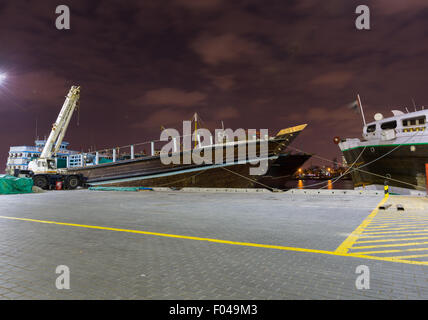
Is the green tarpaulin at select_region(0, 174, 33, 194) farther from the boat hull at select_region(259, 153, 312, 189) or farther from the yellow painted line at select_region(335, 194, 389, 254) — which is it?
the yellow painted line at select_region(335, 194, 389, 254)

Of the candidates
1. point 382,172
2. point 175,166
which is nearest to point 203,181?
point 175,166

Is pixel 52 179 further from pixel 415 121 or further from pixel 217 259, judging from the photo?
pixel 415 121

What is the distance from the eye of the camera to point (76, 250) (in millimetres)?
5750

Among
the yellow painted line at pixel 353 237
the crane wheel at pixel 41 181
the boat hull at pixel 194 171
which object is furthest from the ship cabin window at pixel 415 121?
the crane wheel at pixel 41 181

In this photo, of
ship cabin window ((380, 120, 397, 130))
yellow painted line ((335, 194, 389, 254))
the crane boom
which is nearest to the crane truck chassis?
the crane boom

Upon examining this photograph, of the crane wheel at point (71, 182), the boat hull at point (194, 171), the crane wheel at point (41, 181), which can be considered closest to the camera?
the boat hull at point (194, 171)

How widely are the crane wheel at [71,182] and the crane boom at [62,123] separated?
4725 mm

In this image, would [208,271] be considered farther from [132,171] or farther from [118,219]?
[132,171]

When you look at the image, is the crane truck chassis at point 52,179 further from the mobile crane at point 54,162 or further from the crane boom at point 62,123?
the crane boom at point 62,123

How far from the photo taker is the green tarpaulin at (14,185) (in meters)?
24.0

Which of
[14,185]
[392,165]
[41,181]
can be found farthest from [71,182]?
[392,165]

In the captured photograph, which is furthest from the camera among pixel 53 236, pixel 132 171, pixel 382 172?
pixel 132 171
